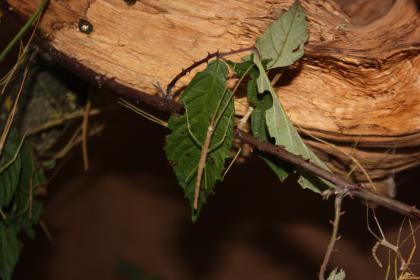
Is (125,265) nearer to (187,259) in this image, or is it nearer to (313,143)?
(187,259)

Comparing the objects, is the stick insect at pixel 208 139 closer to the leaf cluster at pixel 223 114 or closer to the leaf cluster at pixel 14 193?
the leaf cluster at pixel 223 114

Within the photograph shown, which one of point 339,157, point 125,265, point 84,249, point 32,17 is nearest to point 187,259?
point 125,265

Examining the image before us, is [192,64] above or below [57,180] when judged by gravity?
above

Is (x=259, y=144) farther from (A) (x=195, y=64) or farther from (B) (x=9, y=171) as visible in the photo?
(B) (x=9, y=171)

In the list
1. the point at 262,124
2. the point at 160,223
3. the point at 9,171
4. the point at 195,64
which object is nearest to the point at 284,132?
the point at 262,124

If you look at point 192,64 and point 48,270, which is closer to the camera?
point 192,64
